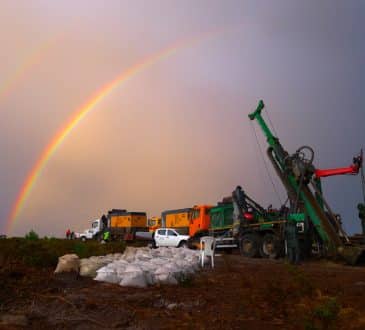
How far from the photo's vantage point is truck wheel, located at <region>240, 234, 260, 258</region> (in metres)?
21.2

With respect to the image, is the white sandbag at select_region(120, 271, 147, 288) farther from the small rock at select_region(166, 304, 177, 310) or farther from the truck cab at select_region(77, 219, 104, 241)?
the truck cab at select_region(77, 219, 104, 241)

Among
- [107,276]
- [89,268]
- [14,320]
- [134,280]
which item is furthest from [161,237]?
[14,320]

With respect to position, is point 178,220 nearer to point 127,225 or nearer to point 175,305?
point 127,225

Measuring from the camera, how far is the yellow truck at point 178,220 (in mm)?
30097

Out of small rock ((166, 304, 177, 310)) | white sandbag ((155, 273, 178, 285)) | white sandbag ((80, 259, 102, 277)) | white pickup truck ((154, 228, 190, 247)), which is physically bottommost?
small rock ((166, 304, 177, 310))

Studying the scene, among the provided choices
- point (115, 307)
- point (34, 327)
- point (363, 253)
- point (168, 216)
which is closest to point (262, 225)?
point (363, 253)

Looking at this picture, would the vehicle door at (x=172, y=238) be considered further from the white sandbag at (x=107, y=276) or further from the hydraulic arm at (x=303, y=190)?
the white sandbag at (x=107, y=276)

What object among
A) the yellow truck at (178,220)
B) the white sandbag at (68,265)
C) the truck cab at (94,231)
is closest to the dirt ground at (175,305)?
the white sandbag at (68,265)

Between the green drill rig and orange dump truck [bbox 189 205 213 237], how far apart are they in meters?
7.97

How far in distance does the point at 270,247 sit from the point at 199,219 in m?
7.80

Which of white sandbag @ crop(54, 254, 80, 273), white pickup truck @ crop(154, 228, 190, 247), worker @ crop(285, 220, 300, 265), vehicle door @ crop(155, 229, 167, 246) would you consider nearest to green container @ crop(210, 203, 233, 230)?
white pickup truck @ crop(154, 228, 190, 247)

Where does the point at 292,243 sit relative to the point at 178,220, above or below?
below

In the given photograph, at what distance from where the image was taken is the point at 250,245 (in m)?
21.5

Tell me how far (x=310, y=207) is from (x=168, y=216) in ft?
51.4
